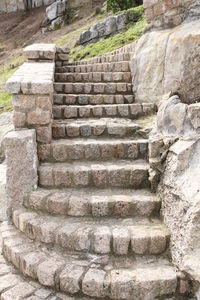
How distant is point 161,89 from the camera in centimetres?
424

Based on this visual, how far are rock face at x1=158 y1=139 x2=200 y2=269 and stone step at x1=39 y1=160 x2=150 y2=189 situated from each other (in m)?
0.36

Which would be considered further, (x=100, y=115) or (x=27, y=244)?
(x=100, y=115)

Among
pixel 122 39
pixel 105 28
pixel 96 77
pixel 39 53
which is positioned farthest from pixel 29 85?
pixel 105 28

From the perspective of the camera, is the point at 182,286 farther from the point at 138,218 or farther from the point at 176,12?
the point at 176,12

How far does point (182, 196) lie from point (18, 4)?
31.2 metres

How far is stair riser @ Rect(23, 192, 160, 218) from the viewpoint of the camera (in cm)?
299

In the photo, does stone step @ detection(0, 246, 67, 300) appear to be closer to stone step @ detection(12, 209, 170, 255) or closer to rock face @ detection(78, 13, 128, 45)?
stone step @ detection(12, 209, 170, 255)

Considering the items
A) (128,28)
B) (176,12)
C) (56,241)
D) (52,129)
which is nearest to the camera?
(56,241)

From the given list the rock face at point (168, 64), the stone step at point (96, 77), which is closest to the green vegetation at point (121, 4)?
the stone step at point (96, 77)

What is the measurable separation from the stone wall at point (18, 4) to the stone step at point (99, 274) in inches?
1152

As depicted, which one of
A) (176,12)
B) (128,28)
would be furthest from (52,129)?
(128,28)

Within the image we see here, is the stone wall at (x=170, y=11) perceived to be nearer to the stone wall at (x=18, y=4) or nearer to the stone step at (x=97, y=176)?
the stone step at (x=97, y=176)

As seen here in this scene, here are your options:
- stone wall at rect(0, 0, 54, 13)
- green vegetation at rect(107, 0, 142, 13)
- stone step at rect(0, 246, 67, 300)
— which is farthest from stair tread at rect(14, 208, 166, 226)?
stone wall at rect(0, 0, 54, 13)

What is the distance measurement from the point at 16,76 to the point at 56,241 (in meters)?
1.93
